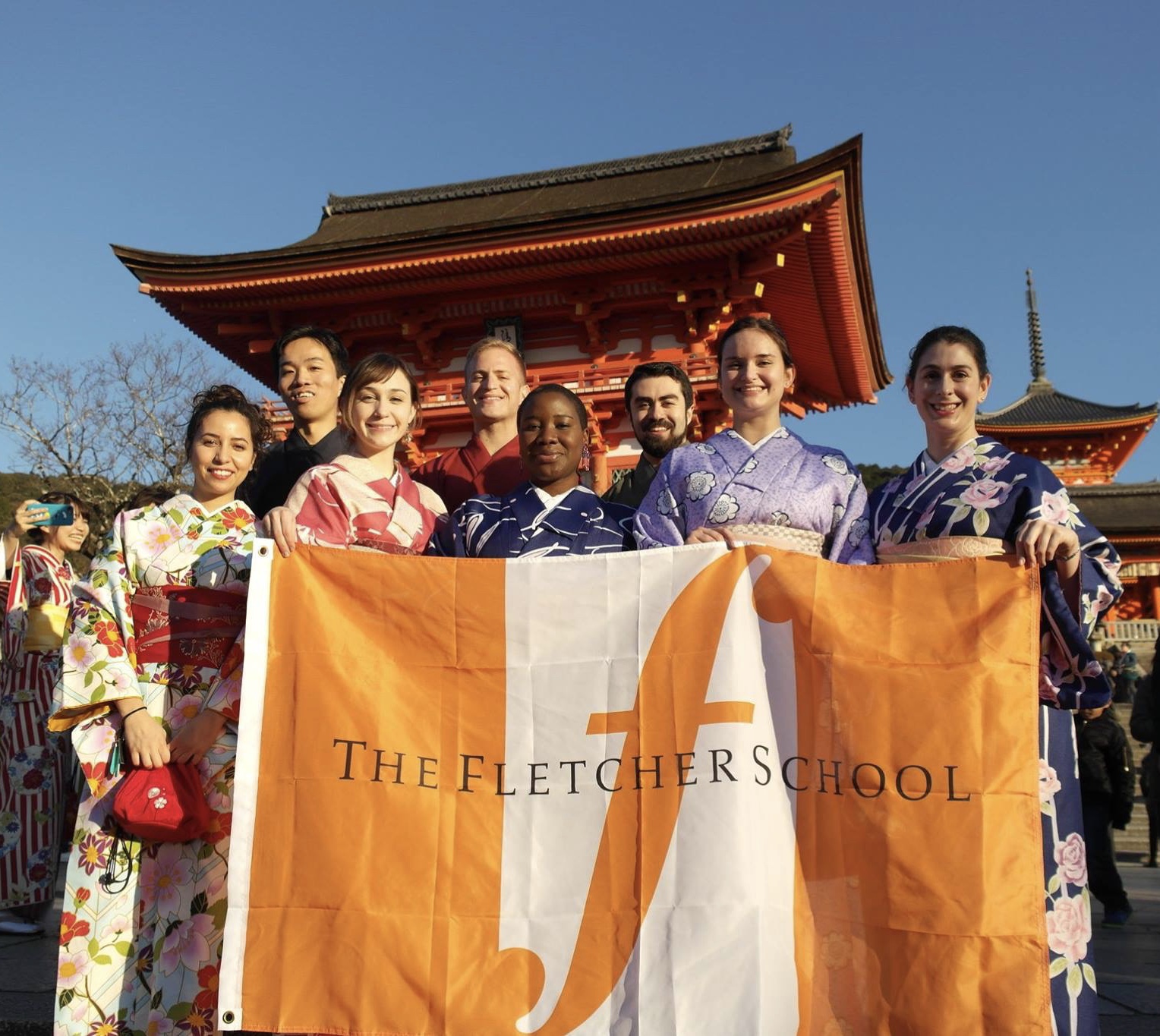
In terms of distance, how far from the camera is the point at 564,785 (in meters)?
2.47

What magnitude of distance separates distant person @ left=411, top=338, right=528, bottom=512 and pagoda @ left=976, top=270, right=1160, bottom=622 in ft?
66.9

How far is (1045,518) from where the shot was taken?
2576 millimetres

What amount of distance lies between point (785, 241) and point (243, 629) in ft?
31.5

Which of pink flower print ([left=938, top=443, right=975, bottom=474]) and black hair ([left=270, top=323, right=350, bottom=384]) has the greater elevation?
black hair ([left=270, top=323, right=350, bottom=384])

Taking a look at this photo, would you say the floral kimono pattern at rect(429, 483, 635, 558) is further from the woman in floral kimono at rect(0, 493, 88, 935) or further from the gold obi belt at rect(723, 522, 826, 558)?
the woman in floral kimono at rect(0, 493, 88, 935)

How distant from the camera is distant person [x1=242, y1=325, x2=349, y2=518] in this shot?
11.8 ft

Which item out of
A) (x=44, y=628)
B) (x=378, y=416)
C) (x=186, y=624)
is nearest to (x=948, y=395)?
(x=378, y=416)

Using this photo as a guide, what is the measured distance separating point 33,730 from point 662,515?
11.6ft

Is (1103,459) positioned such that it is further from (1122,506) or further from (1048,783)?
(1048,783)

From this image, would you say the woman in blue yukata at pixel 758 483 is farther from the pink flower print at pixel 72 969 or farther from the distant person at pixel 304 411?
the pink flower print at pixel 72 969

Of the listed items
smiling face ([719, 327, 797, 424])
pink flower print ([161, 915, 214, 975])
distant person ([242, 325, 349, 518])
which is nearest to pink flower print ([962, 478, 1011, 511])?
smiling face ([719, 327, 797, 424])

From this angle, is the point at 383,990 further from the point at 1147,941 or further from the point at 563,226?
the point at 563,226

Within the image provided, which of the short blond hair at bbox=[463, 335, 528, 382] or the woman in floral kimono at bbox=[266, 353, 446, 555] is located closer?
the woman in floral kimono at bbox=[266, 353, 446, 555]

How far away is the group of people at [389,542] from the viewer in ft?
8.63
